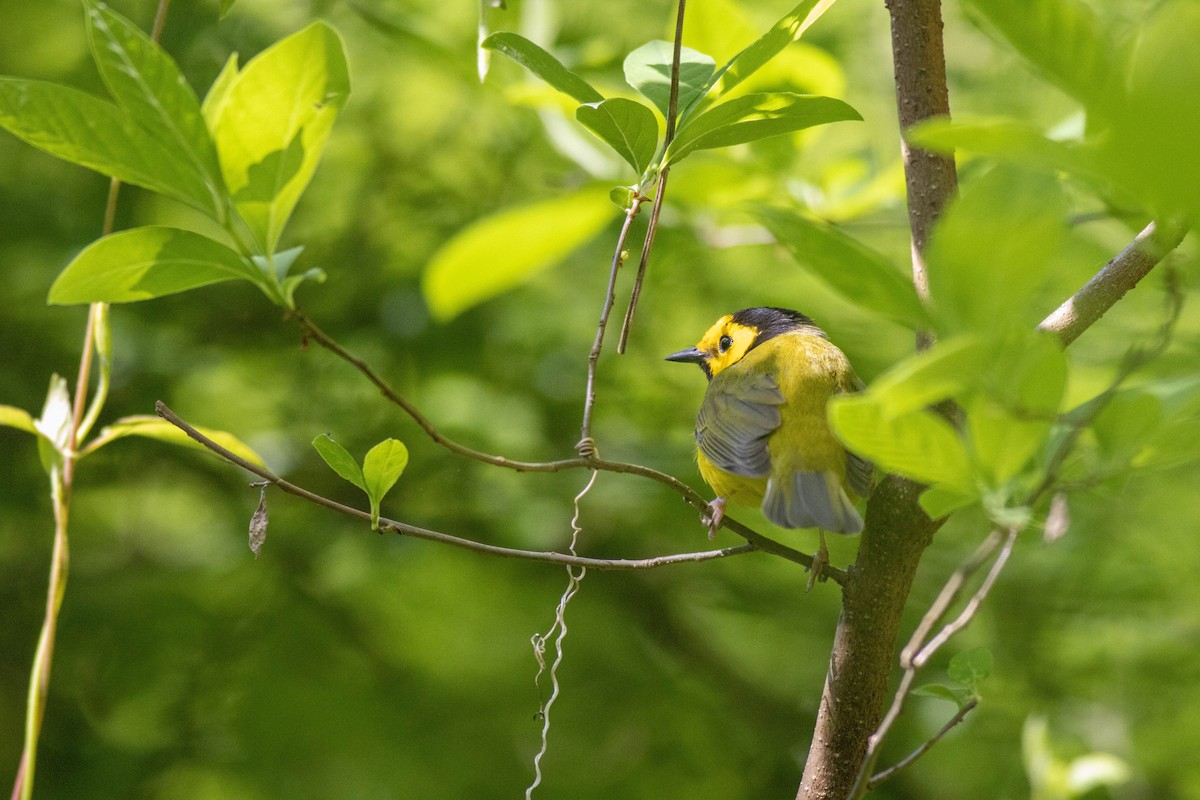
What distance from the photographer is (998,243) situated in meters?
0.48

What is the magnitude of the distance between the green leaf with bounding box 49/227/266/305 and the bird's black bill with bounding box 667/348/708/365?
1.58 metres

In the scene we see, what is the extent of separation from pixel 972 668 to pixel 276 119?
28.1 inches

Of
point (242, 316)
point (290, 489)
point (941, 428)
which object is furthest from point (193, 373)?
point (941, 428)

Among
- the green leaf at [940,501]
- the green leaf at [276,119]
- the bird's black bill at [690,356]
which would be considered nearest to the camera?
the green leaf at [940,501]

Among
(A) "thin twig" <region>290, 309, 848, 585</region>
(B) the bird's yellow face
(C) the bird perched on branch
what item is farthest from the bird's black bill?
(A) "thin twig" <region>290, 309, 848, 585</region>

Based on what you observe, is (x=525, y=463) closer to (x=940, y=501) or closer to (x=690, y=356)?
(x=940, y=501)

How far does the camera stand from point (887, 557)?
38.9 inches

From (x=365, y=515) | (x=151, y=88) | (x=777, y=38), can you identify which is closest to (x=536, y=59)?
(x=777, y=38)

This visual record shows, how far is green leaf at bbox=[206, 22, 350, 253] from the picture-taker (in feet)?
2.53

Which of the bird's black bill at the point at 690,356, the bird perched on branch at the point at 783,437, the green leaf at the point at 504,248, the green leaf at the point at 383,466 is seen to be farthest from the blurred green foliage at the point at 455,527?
the green leaf at the point at 383,466

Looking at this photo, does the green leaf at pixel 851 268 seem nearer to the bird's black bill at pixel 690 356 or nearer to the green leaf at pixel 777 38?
the green leaf at pixel 777 38

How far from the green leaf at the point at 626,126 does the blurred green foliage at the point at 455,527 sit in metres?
1.04

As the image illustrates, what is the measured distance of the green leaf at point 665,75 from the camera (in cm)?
95

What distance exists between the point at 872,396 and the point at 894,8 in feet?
2.29
